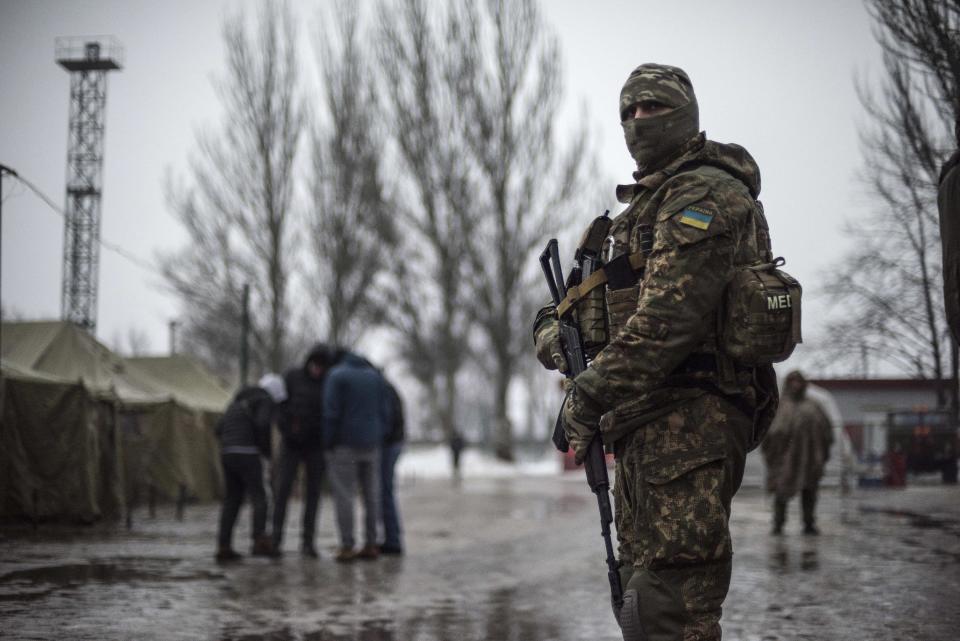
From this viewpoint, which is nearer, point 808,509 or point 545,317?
point 545,317

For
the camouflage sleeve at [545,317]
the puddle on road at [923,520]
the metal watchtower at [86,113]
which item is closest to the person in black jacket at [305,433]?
the puddle on road at [923,520]

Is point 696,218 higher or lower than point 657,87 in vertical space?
lower

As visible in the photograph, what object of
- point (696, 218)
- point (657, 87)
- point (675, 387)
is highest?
point (657, 87)

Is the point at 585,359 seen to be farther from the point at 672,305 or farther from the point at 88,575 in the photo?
the point at 88,575

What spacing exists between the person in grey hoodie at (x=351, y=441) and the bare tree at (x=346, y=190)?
Result: 2186 cm

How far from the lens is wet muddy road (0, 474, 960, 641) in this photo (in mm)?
5809

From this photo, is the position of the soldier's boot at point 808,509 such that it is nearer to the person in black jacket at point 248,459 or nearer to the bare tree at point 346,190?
the person in black jacket at point 248,459

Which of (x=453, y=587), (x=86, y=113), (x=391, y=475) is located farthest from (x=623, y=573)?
(x=86, y=113)

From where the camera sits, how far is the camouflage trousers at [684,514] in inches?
127

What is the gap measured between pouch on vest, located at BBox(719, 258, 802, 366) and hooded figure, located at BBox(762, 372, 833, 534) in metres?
8.61

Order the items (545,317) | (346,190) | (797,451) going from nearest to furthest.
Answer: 1. (545,317)
2. (797,451)
3. (346,190)

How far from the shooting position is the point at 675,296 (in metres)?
3.23

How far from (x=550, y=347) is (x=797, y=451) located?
853cm

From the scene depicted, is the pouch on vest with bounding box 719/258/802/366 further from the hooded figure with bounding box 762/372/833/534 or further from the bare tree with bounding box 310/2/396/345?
the bare tree with bounding box 310/2/396/345
